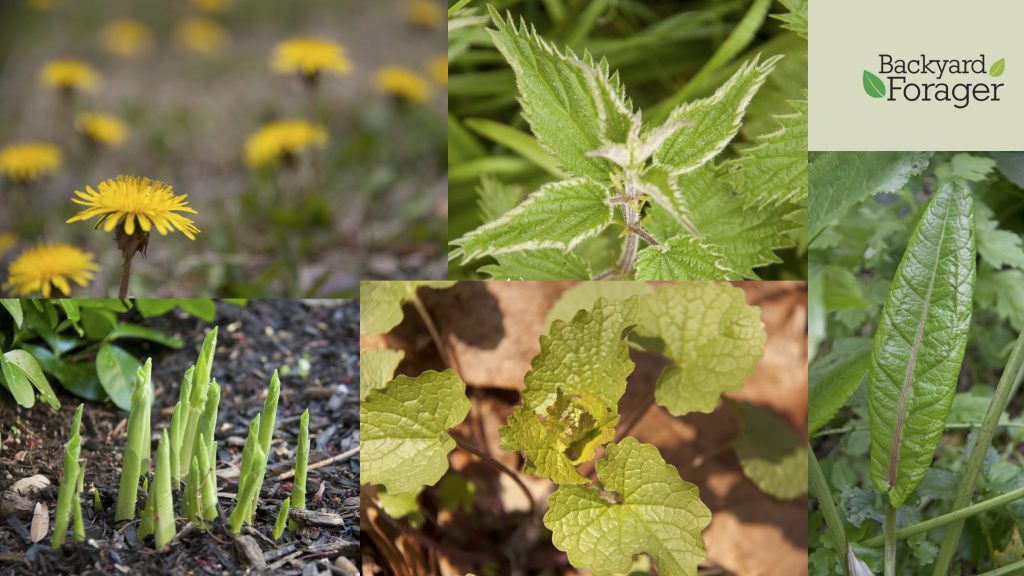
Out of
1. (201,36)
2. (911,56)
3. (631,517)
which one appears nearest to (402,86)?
(201,36)

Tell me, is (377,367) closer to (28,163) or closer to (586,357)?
(586,357)

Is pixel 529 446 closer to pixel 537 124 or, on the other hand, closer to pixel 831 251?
pixel 537 124

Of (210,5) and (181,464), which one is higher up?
(210,5)

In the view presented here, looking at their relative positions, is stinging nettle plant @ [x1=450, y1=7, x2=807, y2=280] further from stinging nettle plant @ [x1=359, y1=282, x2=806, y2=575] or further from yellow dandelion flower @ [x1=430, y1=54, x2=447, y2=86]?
yellow dandelion flower @ [x1=430, y1=54, x2=447, y2=86]

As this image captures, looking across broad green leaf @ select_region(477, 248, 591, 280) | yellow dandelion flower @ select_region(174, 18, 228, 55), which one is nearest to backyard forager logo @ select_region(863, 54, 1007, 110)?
broad green leaf @ select_region(477, 248, 591, 280)

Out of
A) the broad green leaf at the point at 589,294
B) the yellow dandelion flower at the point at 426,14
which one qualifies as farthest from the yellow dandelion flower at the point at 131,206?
the yellow dandelion flower at the point at 426,14

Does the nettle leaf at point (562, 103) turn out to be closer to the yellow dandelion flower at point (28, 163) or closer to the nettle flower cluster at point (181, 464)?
the nettle flower cluster at point (181, 464)
